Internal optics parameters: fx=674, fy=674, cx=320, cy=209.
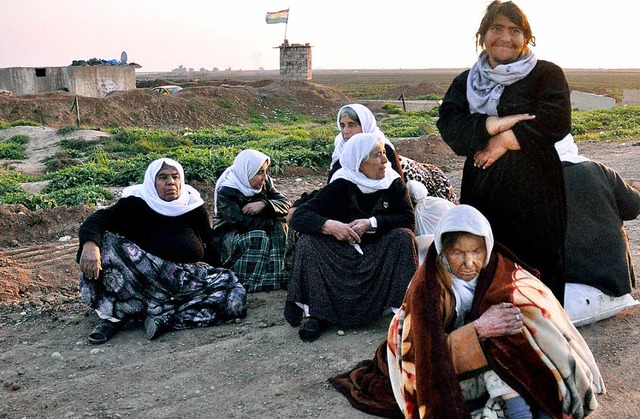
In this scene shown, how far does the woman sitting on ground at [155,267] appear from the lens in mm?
4480

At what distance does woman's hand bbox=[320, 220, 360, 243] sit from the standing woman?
947 millimetres

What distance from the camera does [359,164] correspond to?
4203 mm

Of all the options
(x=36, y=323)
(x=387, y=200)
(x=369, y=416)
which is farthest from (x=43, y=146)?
(x=369, y=416)

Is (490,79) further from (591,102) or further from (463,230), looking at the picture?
(591,102)

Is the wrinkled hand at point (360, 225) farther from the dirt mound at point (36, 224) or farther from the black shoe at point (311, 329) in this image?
the dirt mound at point (36, 224)

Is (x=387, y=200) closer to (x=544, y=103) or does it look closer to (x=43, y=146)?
(x=544, y=103)

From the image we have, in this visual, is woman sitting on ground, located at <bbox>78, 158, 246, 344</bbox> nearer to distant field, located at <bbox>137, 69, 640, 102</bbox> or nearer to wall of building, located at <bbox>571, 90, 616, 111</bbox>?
wall of building, located at <bbox>571, 90, 616, 111</bbox>

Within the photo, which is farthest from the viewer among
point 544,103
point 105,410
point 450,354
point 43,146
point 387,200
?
point 43,146

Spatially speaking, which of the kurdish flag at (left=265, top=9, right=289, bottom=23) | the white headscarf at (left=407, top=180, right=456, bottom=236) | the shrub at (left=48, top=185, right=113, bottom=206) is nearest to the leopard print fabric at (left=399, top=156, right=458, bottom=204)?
the white headscarf at (left=407, top=180, right=456, bottom=236)

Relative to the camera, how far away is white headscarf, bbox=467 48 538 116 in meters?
3.04

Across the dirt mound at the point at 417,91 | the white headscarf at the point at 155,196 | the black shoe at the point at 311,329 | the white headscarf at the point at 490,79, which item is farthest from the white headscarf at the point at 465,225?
the dirt mound at the point at 417,91

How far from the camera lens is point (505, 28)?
3.02 meters

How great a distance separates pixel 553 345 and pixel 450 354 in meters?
0.42

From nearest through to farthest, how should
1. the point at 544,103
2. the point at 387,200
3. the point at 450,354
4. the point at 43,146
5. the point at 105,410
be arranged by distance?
1. the point at 450,354
2. the point at 544,103
3. the point at 105,410
4. the point at 387,200
5. the point at 43,146
